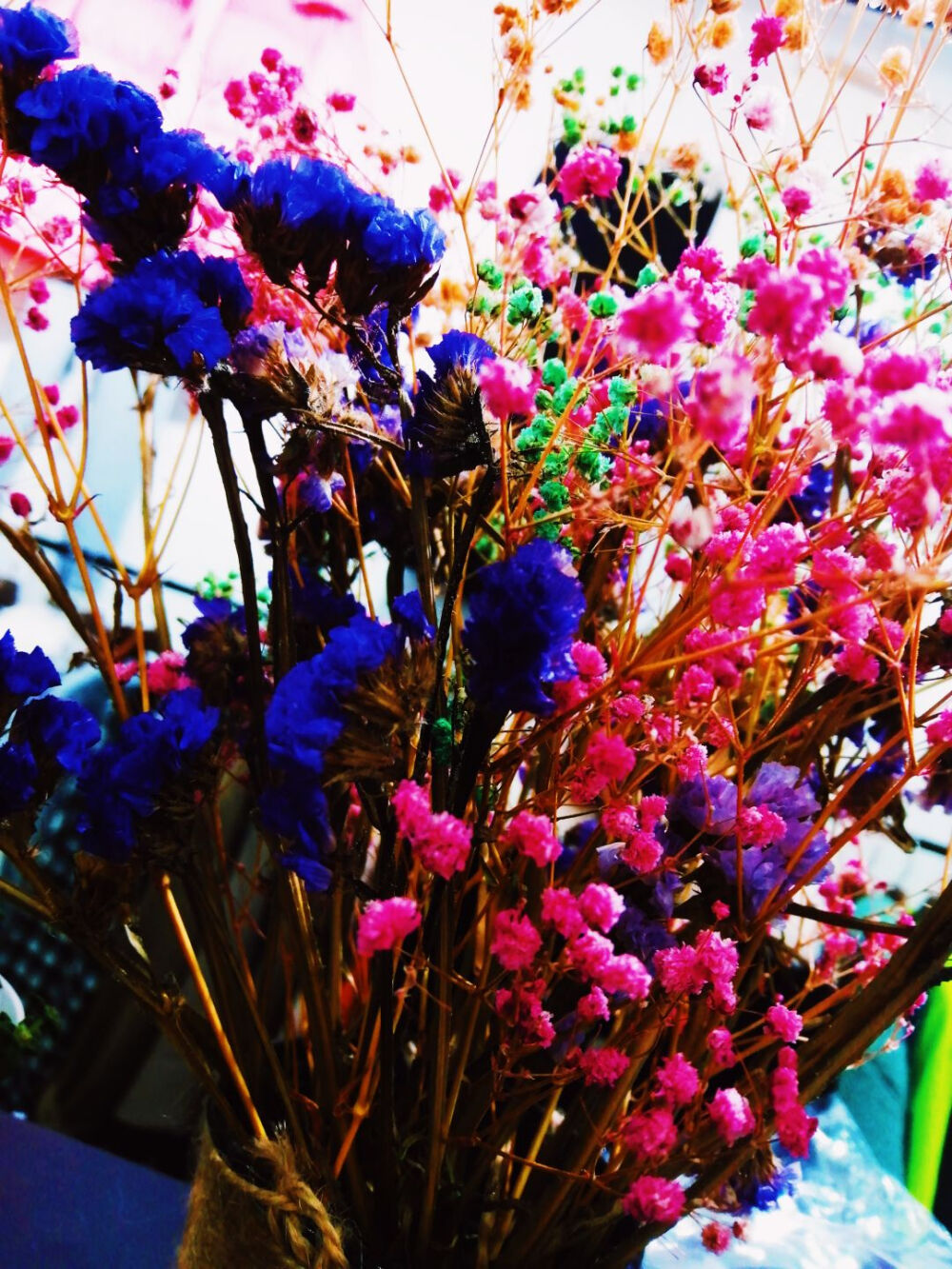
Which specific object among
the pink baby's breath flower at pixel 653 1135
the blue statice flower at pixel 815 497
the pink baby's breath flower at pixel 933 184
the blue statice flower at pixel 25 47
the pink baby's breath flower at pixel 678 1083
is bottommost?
the pink baby's breath flower at pixel 653 1135

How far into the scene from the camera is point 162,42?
34.7 inches

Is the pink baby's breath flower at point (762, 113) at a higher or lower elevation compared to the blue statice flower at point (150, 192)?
higher

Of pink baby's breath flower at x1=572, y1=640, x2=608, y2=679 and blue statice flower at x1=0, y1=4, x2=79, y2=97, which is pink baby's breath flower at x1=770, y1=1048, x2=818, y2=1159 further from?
blue statice flower at x1=0, y1=4, x2=79, y2=97

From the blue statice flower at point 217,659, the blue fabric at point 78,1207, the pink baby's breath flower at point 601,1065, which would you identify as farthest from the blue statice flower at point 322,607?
the blue fabric at point 78,1207

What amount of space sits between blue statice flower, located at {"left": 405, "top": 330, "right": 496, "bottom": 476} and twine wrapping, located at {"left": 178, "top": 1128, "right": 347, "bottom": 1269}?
0.31 m

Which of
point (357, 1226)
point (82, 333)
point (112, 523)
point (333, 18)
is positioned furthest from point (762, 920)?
point (333, 18)

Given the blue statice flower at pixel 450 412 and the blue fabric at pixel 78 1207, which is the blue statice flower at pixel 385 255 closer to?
the blue statice flower at pixel 450 412

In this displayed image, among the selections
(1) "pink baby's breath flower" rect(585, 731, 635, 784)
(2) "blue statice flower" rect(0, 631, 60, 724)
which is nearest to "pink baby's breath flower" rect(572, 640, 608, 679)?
(1) "pink baby's breath flower" rect(585, 731, 635, 784)

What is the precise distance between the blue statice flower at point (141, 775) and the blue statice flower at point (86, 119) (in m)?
0.23

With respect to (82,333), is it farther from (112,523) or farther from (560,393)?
(112,523)

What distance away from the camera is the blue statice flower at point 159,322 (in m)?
0.39

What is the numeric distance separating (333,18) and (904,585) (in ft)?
2.73

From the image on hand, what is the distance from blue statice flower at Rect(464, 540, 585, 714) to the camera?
34 centimetres

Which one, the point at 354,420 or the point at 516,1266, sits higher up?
the point at 354,420
